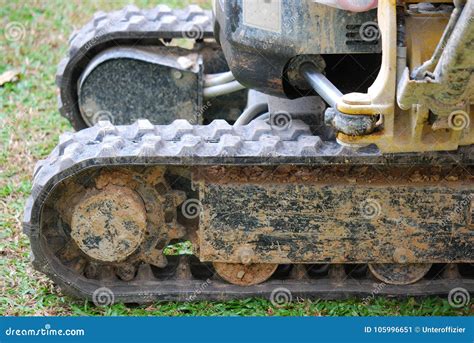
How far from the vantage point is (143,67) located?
624 centimetres

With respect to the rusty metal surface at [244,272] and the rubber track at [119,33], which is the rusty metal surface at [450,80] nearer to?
the rusty metal surface at [244,272]

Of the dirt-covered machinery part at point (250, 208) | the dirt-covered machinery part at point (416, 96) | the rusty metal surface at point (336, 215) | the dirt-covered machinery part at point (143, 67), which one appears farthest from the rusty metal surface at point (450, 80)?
the dirt-covered machinery part at point (143, 67)

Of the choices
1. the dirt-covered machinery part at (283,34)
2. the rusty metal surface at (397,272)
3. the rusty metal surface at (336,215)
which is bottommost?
the rusty metal surface at (397,272)

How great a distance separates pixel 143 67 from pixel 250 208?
161 cm

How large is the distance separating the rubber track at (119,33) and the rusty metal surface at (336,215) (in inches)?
63.2

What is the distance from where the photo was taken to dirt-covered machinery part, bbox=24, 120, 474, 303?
4816 mm

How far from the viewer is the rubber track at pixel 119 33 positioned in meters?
6.27

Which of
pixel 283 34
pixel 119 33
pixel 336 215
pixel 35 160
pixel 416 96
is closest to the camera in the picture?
pixel 416 96

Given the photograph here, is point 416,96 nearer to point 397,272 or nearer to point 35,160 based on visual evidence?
point 397,272

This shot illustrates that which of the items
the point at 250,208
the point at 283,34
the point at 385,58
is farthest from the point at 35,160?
the point at 385,58

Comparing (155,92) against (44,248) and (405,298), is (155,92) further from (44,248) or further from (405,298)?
(405,298)

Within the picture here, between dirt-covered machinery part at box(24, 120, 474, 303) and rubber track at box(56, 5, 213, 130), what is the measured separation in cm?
134

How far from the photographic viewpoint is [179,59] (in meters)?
6.28

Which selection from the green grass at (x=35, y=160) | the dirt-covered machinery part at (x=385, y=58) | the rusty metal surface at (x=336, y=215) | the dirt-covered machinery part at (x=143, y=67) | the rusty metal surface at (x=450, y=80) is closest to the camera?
the rusty metal surface at (x=450, y=80)
